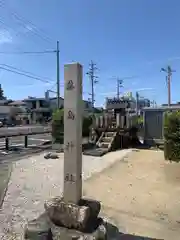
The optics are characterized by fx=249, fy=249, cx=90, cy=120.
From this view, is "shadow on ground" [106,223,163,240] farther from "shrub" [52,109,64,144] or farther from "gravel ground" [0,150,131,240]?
"shrub" [52,109,64,144]

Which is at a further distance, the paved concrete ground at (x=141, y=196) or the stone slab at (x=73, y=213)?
the paved concrete ground at (x=141, y=196)

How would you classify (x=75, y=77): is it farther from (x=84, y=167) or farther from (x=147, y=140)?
(x=147, y=140)

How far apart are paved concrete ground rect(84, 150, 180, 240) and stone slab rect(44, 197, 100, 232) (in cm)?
76

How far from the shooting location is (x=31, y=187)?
6.06m

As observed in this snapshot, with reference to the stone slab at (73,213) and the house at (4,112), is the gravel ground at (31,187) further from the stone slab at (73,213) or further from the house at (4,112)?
the house at (4,112)

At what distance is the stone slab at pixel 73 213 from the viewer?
10.6 ft

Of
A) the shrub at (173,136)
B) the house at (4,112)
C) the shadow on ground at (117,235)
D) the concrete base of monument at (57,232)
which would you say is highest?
the house at (4,112)

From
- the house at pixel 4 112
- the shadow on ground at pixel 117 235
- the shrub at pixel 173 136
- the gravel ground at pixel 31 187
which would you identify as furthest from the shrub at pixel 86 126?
the house at pixel 4 112

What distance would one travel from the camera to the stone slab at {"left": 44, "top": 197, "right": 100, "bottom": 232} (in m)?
3.24

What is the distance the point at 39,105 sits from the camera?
2542 inches

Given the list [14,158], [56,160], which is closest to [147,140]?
[56,160]

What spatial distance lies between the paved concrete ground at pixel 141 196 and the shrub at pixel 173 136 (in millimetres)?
429

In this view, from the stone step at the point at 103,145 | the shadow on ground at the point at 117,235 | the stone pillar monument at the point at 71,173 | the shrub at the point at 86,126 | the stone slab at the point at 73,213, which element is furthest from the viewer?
the shrub at the point at 86,126

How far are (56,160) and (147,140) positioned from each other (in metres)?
6.14
